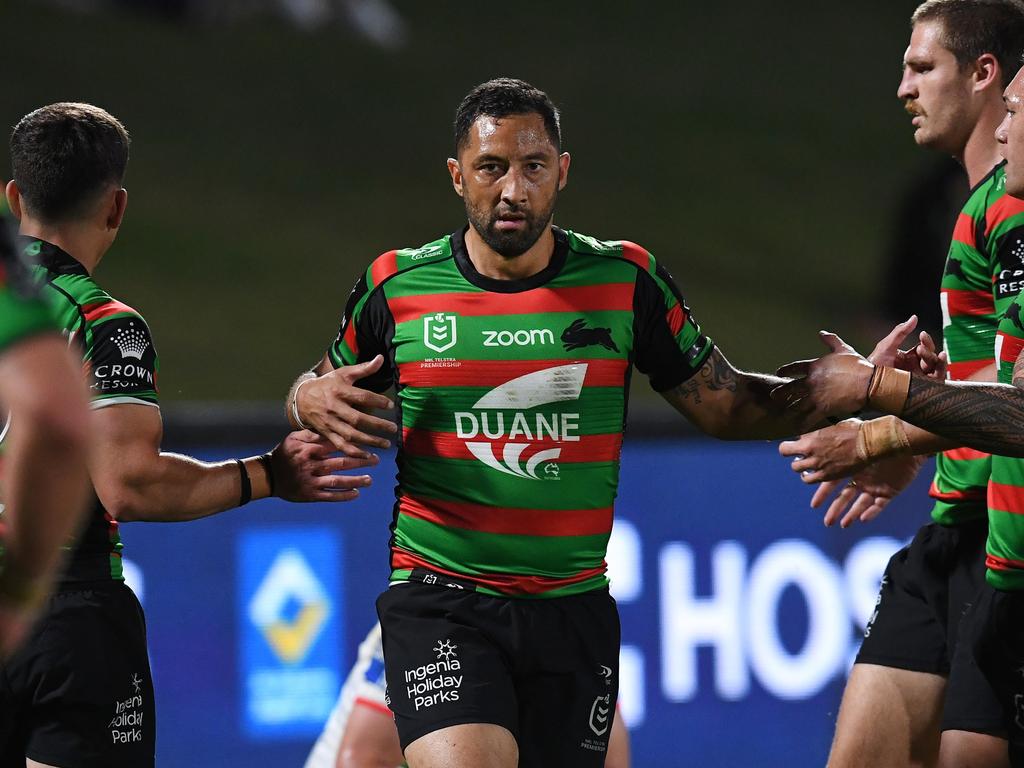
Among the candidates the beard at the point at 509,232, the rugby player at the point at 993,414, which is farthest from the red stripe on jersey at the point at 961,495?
the beard at the point at 509,232

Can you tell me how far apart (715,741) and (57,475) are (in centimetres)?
480

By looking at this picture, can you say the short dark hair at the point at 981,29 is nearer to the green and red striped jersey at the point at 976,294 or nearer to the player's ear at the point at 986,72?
the player's ear at the point at 986,72

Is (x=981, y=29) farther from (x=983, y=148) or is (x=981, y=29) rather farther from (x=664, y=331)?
(x=664, y=331)

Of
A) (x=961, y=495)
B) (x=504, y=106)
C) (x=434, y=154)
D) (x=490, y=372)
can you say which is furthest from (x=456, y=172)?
(x=434, y=154)

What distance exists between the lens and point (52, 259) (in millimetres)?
3785

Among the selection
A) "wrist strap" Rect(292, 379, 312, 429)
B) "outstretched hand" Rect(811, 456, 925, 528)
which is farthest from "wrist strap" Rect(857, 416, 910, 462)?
"wrist strap" Rect(292, 379, 312, 429)

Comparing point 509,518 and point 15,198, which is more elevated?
point 15,198

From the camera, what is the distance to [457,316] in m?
4.12

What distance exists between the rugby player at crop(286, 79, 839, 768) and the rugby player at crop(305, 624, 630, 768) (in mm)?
1225

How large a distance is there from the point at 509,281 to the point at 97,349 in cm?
111

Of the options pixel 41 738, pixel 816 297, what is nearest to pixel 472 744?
pixel 41 738

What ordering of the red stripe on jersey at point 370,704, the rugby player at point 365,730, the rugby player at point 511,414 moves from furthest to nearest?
the red stripe on jersey at point 370,704 < the rugby player at point 365,730 < the rugby player at point 511,414

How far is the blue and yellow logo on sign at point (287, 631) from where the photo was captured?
5930 mm

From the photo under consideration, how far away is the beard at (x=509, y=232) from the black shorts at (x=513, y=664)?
0.91 m
